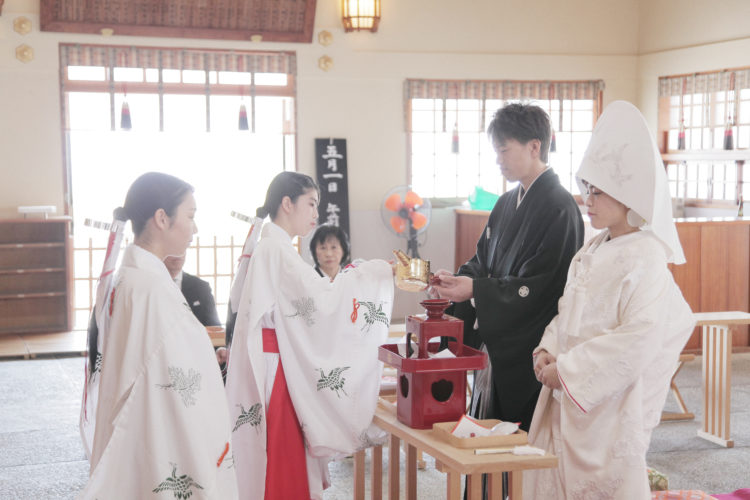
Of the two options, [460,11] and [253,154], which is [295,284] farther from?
[460,11]

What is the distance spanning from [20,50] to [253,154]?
2.39m

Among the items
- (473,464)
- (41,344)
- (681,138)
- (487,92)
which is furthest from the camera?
(487,92)

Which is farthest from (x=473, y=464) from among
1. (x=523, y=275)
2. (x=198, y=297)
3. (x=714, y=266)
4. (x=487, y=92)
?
(x=487, y=92)

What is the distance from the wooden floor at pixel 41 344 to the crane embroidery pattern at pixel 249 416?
170 inches

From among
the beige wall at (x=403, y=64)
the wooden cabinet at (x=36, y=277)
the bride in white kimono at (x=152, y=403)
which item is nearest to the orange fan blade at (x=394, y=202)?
the beige wall at (x=403, y=64)

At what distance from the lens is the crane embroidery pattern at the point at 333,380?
2.99 meters

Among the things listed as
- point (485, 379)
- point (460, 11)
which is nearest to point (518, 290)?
point (485, 379)

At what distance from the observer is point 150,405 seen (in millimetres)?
2199

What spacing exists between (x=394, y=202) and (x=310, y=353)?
529cm

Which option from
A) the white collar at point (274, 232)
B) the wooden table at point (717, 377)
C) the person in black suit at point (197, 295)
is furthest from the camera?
the wooden table at point (717, 377)

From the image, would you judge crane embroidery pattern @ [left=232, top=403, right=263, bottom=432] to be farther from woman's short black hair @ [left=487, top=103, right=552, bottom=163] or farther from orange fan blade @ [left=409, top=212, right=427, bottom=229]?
orange fan blade @ [left=409, top=212, right=427, bottom=229]

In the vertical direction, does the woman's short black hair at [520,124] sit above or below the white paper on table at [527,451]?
above

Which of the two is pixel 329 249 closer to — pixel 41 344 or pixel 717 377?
pixel 717 377

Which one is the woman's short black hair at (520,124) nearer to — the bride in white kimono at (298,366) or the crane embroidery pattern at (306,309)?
the bride in white kimono at (298,366)
